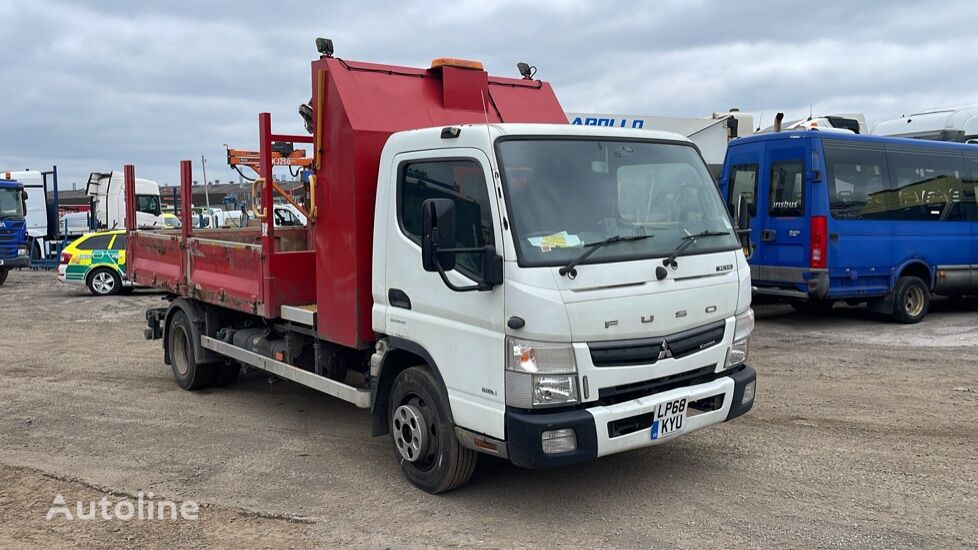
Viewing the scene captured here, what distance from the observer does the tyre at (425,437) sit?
486 cm

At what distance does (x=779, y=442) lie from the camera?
6098 mm

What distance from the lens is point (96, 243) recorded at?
18.2 m

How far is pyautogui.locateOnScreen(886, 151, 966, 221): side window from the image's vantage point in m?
Answer: 12.2

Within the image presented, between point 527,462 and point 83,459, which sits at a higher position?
point 527,462

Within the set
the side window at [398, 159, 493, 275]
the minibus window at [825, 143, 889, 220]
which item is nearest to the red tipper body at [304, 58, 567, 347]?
the side window at [398, 159, 493, 275]

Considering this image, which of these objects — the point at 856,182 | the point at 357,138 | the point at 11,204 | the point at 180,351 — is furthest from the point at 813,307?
the point at 11,204

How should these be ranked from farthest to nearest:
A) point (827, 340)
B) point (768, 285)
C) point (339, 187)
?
1. point (768, 285)
2. point (827, 340)
3. point (339, 187)

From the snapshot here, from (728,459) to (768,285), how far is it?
691 cm

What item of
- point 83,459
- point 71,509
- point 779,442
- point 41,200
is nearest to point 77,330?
point 83,459

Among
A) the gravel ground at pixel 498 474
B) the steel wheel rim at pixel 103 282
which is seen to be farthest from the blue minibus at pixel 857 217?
the steel wheel rim at pixel 103 282

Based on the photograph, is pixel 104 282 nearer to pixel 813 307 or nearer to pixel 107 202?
pixel 107 202

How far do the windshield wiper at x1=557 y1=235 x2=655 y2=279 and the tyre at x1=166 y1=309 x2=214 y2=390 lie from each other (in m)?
5.04

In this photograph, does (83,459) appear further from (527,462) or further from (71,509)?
(527,462)

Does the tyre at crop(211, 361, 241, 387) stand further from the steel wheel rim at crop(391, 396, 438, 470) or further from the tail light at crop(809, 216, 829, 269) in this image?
the tail light at crop(809, 216, 829, 269)
